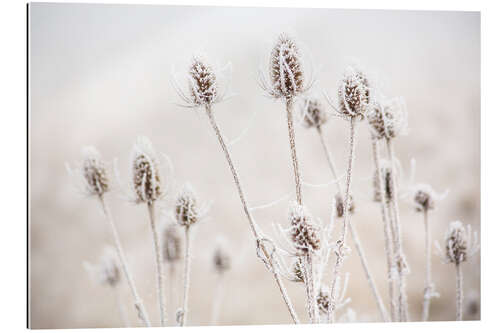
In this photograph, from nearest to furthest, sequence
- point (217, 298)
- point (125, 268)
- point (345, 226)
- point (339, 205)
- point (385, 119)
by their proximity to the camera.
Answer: point (345, 226) < point (125, 268) < point (385, 119) < point (339, 205) < point (217, 298)

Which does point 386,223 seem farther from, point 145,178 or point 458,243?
point 145,178

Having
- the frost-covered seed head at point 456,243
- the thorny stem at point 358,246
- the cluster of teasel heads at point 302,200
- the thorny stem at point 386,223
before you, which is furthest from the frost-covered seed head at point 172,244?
the frost-covered seed head at point 456,243

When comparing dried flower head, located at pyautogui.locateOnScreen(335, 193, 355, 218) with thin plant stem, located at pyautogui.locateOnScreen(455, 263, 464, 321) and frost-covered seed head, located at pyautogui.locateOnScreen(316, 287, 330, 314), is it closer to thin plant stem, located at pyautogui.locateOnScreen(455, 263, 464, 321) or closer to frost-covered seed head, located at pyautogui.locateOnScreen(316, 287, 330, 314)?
frost-covered seed head, located at pyautogui.locateOnScreen(316, 287, 330, 314)

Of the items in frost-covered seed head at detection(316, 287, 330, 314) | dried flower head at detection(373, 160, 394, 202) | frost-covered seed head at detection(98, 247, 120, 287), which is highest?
dried flower head at detection(373, 160, 394, 202)

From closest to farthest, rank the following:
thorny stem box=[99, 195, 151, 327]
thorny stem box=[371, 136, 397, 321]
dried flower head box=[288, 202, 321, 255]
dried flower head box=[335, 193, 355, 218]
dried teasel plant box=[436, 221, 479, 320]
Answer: dried flower head box=[288, 202, 321, 255], thorny stem box=[99, 195, 151, 327], thorny stem box=[371, 136, 397, 321], dried flower head box=[335, 193, 355, 218], dried teasel plant box=[436, 221, 479, 320]

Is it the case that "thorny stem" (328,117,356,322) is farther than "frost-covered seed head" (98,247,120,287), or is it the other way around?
"frost-covered seed head" (98,247,120,287)

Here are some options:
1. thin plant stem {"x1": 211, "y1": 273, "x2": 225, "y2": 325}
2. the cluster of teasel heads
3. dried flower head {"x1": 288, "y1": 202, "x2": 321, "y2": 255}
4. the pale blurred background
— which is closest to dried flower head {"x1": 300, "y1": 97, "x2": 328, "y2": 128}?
the cluster of teasel heads

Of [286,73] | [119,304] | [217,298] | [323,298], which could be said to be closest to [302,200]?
[323,298]

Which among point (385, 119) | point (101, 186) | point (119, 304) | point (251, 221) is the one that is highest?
point (385, 119)
